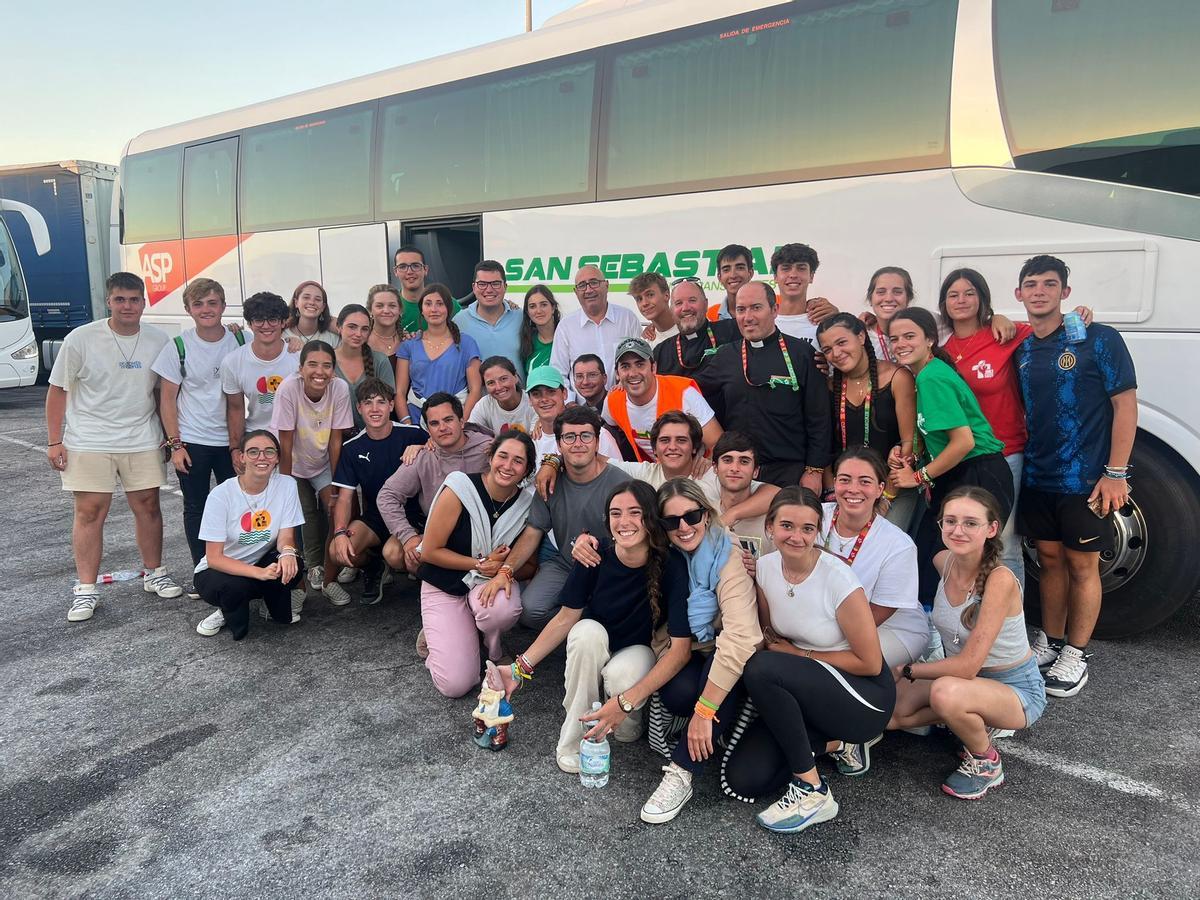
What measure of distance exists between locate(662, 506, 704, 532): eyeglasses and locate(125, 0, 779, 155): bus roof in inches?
139

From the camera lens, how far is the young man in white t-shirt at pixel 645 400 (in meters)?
3.98

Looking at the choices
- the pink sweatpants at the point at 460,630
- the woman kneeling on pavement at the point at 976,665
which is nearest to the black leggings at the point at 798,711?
the woman kneeling on pavement at the point at 976,665

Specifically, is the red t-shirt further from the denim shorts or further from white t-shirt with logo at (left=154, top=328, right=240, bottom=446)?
white t-shirt with logo at (left=154, top=328, right=240, bottom=446)

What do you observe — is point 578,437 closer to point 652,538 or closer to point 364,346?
point 652,538

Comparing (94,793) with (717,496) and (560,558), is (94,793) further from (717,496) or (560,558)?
(717,496)

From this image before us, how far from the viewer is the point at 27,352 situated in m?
13.4

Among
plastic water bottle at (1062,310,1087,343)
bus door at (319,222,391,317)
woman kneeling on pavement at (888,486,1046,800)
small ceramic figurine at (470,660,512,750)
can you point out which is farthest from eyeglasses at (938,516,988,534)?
bus door at (319,222,391,317)

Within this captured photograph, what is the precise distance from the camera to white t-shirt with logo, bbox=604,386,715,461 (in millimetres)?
3998

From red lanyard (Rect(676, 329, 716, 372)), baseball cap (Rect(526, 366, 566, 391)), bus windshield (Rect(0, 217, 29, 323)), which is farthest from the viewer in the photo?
bus windshield (Rect(0, 217, 29, 323))

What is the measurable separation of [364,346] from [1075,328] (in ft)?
12.8

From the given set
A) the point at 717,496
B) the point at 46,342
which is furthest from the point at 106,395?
the point at 46,342

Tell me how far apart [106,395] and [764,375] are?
3.73 meters

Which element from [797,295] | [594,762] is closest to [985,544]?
[594,762]

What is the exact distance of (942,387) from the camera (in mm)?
3463
